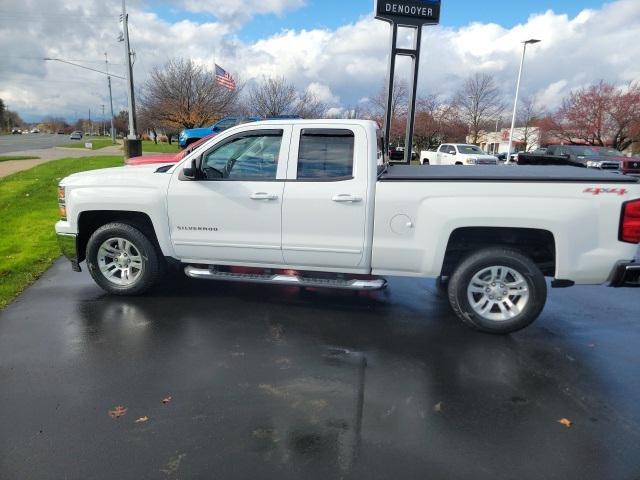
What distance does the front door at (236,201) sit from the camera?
183 inches

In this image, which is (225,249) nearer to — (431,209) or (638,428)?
(431,209)

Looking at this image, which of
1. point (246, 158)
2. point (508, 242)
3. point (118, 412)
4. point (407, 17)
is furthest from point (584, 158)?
point (118, 412)

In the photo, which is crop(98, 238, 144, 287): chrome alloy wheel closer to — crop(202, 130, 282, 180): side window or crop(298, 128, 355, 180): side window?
crop(202, 130, 282, 180): side window

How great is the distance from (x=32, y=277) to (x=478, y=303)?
5370 mm

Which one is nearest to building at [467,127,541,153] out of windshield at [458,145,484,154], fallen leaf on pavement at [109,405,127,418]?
windshield at [458,145,484,154]

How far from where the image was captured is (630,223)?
155 inches

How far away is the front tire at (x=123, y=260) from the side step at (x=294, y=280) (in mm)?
474

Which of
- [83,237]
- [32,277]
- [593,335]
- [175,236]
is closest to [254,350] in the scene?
[175,236]

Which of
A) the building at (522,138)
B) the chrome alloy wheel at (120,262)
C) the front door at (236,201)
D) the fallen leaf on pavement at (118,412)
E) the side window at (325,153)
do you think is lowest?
the fallen leaf on pavement at (118,412)

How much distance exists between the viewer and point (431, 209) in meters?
4.27

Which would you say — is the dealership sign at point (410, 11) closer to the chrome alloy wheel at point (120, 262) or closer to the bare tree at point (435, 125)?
the chrome alloy wheel at point (120, 262)

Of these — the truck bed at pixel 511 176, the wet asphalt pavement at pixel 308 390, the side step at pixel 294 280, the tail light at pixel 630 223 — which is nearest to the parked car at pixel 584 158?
the truck bed at pixel 511 176

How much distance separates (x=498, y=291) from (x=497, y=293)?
0.8 inches

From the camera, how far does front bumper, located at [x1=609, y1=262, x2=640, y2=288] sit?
13.1 ft
